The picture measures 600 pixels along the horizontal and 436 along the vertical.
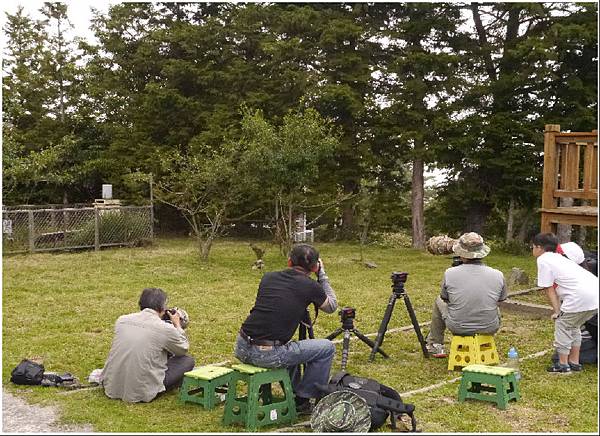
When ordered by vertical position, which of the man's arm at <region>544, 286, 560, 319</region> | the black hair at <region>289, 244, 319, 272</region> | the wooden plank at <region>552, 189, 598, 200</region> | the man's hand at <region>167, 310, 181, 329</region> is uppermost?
the wooden plank at <region>552, 189, 598, 200</region>

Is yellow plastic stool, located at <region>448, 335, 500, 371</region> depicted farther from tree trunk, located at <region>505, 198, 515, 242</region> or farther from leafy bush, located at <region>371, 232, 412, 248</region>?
leafy bush, located at <region>371, 232, 412, 248</region>

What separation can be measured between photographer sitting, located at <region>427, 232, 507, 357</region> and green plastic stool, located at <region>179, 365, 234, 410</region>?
233cm

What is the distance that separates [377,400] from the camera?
505cm

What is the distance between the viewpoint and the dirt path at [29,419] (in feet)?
16.7

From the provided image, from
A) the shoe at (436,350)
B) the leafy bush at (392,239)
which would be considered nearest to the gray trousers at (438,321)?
the shoe at (436,350)

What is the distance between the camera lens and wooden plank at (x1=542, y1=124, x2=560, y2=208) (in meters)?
10.3

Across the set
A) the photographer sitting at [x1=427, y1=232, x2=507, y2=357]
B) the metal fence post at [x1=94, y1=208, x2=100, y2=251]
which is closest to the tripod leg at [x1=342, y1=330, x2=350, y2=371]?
the photographer sitting at [x1=427, y1=232, x2=507, y2=357]

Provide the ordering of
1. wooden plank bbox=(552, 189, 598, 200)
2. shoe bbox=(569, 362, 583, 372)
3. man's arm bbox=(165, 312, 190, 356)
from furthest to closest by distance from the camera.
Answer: wooden plank bbox=(552, 189, 598, 200) → shoe bbox=(569, 362, 583, 372) → man's arm bbox=(165, 312, 190, 356)

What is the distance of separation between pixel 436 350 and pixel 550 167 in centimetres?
435

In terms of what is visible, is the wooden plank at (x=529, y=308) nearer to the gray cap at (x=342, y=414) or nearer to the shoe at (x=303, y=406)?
the shoe at (x=303, y=406)

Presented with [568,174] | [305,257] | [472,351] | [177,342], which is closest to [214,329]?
[177,342]

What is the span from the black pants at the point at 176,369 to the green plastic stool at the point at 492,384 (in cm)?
242

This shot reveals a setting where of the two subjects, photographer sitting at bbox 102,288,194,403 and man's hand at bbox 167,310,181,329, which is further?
man's hand at bbox 167,310,181,329

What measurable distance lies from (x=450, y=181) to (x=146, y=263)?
9.83 m
